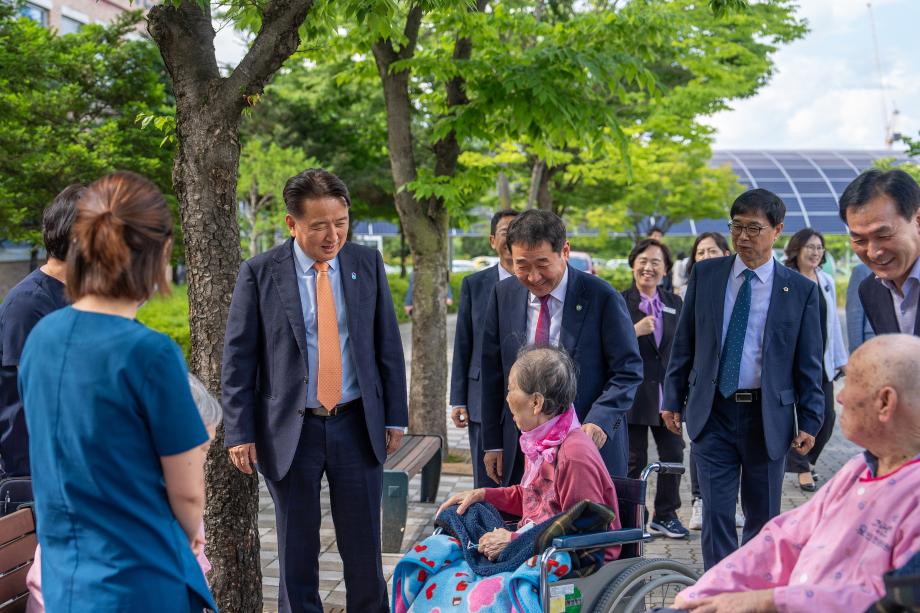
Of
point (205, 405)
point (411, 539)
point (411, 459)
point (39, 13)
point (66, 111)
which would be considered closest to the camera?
point (205, 405)

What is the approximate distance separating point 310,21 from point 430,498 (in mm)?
3682

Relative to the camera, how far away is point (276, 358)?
399 cm

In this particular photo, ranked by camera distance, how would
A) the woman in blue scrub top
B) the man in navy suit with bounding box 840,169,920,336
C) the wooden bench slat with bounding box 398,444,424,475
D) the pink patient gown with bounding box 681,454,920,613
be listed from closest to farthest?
the woman in blue scrub top < the pink patient gown with bounding box 681,454,920,613 < the man in navy suit with bounding box 840,169,920,336 < the wooden bench slat with bounding box 398,444,424,475

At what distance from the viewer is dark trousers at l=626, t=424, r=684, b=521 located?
6.49m

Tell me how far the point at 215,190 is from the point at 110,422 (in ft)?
7.12

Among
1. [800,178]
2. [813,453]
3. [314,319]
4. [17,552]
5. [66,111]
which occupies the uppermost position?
[800,178]

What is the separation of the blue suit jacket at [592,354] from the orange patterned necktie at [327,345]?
892 mm

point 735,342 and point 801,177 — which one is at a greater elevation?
point 801,177

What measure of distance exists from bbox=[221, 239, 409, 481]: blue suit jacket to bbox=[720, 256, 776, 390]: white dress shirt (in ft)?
5.90

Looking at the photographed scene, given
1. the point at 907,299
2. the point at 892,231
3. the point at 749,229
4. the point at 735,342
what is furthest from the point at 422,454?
the point at 892,231

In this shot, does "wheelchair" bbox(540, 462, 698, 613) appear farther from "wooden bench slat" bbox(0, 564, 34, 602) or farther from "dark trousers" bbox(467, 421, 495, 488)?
"wooden bench slat" bbox(0, 564, 34, 602)

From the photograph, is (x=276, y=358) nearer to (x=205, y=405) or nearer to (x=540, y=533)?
(x=205, y=405)

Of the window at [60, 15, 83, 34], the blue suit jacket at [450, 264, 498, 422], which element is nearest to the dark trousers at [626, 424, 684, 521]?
the blue suit jacket at [450, 264, 498, 422]

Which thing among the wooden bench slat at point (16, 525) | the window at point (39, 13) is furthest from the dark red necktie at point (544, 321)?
the window at point (39, 13)
